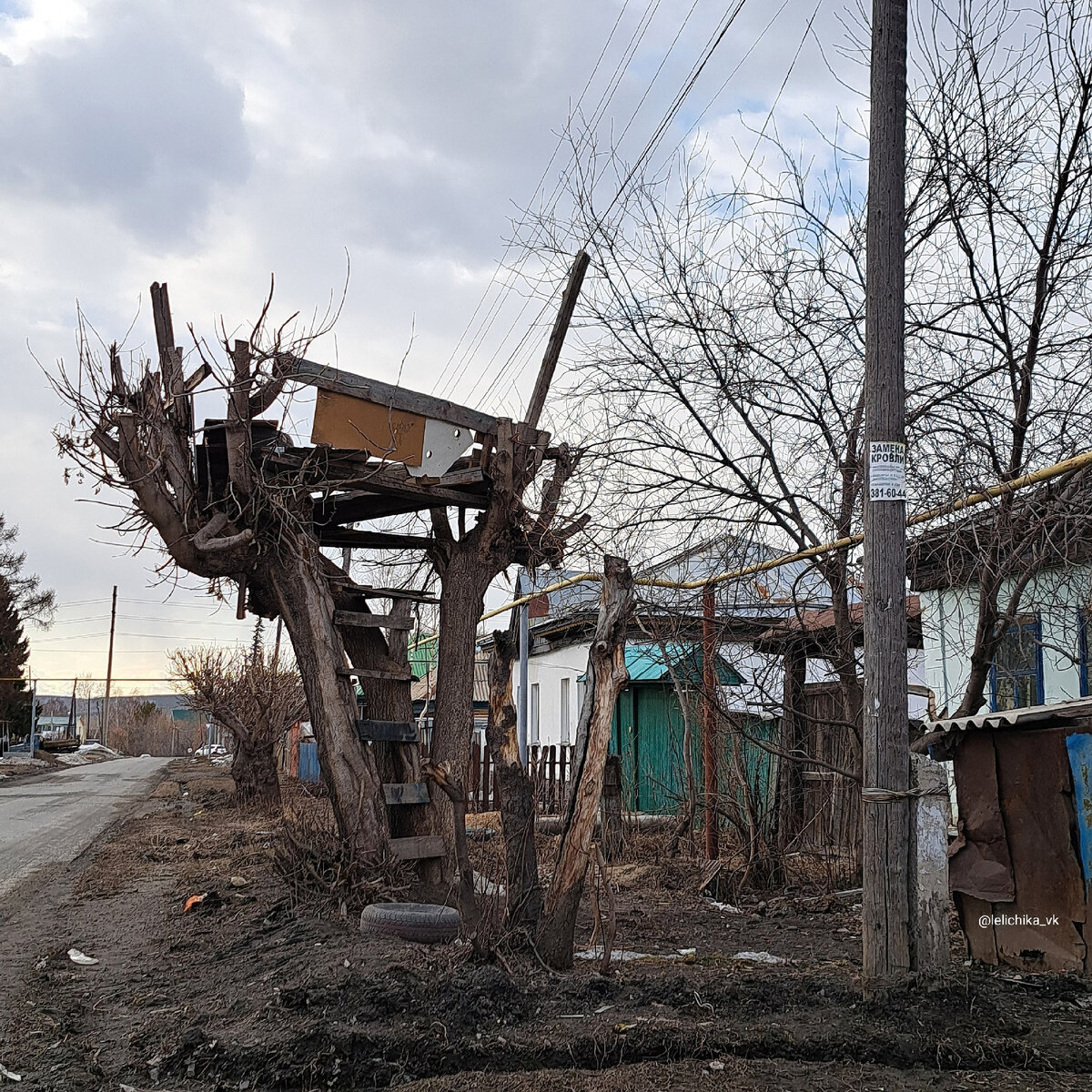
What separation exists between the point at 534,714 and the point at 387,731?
61.9 feet

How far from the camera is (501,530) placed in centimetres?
905

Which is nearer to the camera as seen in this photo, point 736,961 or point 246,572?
point 736,961

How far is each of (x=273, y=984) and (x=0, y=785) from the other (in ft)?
87.7

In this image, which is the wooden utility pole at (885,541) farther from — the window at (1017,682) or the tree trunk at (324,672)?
the window at (1017,682)

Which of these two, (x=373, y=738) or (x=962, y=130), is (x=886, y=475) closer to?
(x=962, y=130)

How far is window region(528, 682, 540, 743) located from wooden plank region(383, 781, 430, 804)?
59.0ft

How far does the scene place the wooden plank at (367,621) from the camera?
859 centimetres

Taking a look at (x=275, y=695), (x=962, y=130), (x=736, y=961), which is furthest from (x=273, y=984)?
(x=275, y=695)

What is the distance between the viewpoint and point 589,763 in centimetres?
625

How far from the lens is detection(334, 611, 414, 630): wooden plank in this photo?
859 cm

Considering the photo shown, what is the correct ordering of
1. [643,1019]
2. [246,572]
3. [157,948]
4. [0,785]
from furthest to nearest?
1. [0,785]
2. [246,572]
3. [157,948]
4. [643,1019]

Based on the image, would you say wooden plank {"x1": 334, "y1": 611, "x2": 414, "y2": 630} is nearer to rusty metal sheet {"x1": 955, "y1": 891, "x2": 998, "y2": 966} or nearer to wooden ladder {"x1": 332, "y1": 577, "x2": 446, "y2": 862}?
wooden ladder {"x1": 332, "y1": 577, "x2": 446, "y2": 862}

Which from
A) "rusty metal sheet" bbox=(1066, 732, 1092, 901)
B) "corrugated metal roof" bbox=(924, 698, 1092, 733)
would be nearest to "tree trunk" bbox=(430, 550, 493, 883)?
"corrugated metal roof" bbox=(924, 698, 1092, 733)

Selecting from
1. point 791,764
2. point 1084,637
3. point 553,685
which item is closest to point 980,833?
point 1084,637
